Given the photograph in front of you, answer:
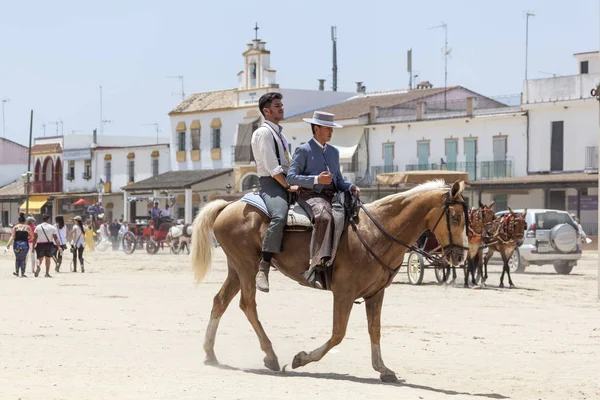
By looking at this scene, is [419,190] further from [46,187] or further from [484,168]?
[46,187]

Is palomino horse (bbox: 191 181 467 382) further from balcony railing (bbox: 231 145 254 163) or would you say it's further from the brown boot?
balcony railing (bbox: 231 145 254 163)

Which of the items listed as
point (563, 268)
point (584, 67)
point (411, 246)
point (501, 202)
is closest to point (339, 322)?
point (411, 246)

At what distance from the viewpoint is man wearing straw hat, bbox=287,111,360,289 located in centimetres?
1030

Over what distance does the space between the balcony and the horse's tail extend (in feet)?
131

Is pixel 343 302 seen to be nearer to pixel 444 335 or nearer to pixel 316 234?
pixel 316 234

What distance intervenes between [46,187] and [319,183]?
77.9m

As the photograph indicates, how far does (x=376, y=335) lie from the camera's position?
10430 mm

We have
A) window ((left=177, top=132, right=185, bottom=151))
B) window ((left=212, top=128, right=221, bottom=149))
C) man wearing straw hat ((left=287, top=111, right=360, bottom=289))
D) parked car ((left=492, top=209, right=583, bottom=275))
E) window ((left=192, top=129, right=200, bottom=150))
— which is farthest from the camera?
window ((left=177, top=132, right=185, bottom=151))

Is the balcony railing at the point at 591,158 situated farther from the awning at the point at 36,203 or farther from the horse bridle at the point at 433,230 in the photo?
the awning at the point at 36,203

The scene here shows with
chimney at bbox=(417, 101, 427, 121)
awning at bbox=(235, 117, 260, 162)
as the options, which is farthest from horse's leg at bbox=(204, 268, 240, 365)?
awning at bbox=(235, 117, 260, 162)

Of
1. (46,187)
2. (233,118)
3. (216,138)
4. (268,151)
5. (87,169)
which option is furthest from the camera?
(46,187)

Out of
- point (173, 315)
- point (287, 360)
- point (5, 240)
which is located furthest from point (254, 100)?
point (287, 360)

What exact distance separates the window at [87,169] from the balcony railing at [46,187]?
343cm

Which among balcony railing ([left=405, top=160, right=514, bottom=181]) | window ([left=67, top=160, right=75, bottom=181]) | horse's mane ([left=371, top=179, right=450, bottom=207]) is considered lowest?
horse's mane ([left=371, top=179, right=450, bottom=207])
